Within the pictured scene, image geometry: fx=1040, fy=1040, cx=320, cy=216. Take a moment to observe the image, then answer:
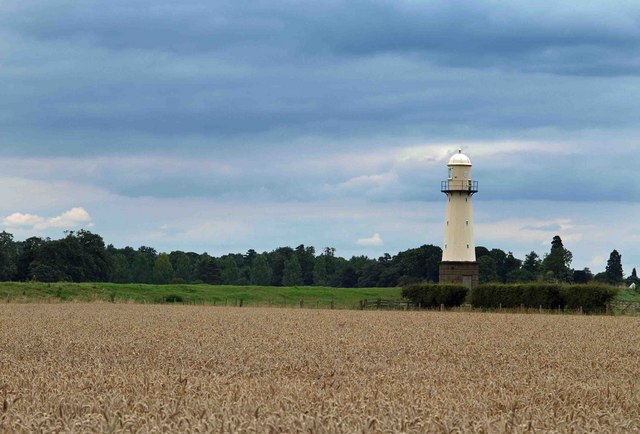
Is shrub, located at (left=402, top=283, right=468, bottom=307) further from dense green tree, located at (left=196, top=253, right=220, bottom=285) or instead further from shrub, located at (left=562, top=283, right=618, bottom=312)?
dense green tree, located at (left=196, top=253, right=220, bottom=285)

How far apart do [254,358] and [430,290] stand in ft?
212

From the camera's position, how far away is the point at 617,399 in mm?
17703

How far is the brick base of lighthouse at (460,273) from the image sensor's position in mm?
98875

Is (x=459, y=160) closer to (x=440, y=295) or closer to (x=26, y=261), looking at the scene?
(x=440, y=295)

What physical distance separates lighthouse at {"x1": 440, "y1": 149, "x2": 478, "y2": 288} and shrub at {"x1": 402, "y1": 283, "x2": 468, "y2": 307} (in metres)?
8.43

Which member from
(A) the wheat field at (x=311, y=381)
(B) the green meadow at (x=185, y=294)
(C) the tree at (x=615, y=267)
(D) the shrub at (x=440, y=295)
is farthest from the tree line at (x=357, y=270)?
(A) the wheat field at (x=311, y=381)

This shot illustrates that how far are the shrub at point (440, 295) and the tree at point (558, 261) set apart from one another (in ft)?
217

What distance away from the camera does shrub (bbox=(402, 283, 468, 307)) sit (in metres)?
88.9

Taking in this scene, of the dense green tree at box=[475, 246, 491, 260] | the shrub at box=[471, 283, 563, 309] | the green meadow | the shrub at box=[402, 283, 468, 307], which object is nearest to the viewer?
the shrub at box=[471, 283, 563, 309]

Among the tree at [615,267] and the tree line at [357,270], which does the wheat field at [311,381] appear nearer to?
the tree line at [357,270]

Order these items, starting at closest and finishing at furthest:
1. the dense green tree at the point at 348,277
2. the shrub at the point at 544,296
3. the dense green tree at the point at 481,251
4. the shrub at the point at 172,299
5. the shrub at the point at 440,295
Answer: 1. the shrub at the point at 544,296
2. the shrub at the point at 440,295
3. the shrub at the point at 172,299
4. the dense green tree at the point at 481,251
5. the dense green tree at the point at 348,277

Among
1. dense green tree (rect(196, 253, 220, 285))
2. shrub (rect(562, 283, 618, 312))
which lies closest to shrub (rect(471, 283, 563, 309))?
shrub (rect(562, 283, 618, 312))

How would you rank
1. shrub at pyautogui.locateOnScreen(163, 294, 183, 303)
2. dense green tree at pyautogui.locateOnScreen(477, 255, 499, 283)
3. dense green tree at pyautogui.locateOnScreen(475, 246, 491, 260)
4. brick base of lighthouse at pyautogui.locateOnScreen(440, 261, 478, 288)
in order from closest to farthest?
shrub at pyautogui.locateOnScreen(163, 294, 183, 303) → brick base of lighthouse at pyautogui.locateOnScreen(440, 261, 478, 288) → dense green tree at pyautogui.locateOnScreen(477, 255, 499, 283) → dense green tree at pyautogui.locateOnScreen(475, 246, 491, 260)

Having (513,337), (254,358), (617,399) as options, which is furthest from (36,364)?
(513,337)
